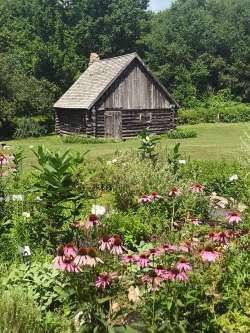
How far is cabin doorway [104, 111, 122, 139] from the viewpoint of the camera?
30.8m

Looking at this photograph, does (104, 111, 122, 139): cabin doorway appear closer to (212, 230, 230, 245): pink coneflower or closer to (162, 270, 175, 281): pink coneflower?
(212, 230, 230, 245): pink coneflower

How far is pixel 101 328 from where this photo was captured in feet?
12.8

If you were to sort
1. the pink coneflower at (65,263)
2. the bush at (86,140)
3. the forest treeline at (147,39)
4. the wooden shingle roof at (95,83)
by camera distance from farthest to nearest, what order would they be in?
the forest treeline at (147,39)
the wooden shingle roof at (95,83)
the bush at (86,140)
the pink coneflower at (65,263)

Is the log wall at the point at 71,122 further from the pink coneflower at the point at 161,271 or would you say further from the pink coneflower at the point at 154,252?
the pink coneflower at the point at 161,271

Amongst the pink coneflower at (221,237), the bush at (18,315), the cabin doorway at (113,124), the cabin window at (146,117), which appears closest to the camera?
the bush at (18,315)

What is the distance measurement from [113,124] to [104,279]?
90.6ft

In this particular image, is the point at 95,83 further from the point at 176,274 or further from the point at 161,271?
the point at 176,274

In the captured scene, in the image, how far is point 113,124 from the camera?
102ft

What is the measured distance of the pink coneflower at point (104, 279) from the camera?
12.3ft

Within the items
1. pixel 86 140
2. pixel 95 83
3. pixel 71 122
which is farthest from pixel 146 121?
pixel 86 140

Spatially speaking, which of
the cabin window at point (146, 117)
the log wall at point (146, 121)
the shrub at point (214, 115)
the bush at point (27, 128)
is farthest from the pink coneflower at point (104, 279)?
the shrub at point (214, 115)

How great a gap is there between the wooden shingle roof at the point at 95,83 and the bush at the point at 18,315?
1011 inches

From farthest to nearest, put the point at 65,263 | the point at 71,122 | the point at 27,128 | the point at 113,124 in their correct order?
the point at 27,128 → the point at 71,122 → the point at 113,124 → the point at 65,263

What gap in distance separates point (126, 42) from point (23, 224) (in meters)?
58.8
